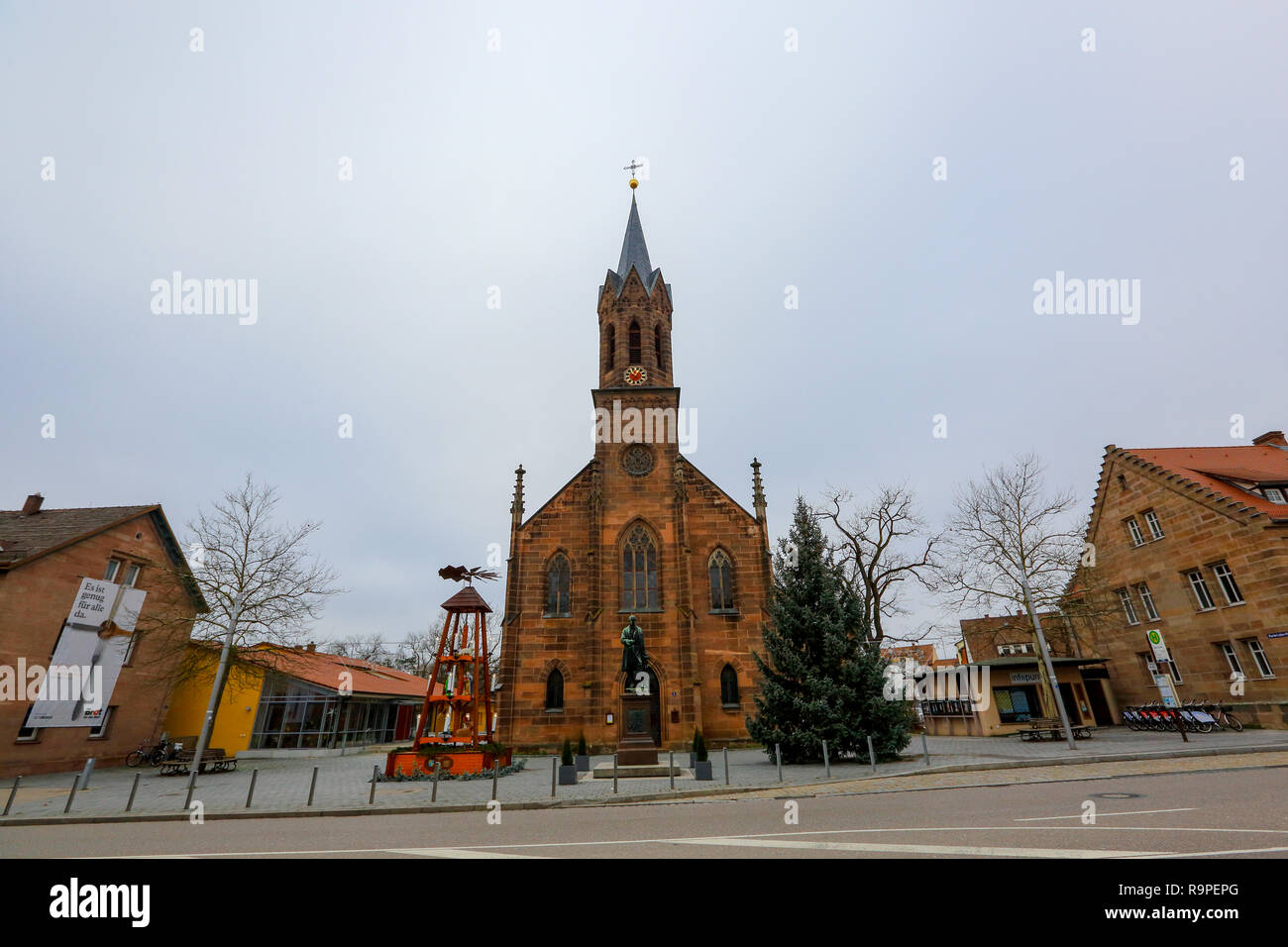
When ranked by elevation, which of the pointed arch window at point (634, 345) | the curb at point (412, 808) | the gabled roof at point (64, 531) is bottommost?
the curb at point (412, 808)

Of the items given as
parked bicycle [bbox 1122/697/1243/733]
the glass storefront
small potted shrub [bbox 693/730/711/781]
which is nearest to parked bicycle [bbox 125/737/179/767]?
the glass storefront

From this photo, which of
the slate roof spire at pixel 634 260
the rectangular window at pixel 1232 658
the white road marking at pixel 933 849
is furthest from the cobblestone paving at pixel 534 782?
the slate roof spire at pixel 634 260

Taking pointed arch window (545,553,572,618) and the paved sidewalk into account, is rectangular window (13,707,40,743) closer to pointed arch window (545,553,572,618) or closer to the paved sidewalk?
the paved sidewalk

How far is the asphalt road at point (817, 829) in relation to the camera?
21.0 feet

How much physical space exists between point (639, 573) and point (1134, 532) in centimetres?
2477

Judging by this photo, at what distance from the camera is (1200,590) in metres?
25.9

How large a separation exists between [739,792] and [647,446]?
756 inches

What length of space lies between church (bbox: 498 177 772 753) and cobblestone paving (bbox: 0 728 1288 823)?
10.4 ft

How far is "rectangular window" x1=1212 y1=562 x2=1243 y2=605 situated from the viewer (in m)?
24.2

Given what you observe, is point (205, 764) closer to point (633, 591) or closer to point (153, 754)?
point (153, 754)

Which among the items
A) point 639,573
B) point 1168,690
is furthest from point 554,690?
point 1168,690

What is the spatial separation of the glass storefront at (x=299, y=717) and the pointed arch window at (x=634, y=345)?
24.1m

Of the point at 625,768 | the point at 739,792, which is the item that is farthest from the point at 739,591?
the point at 739,792

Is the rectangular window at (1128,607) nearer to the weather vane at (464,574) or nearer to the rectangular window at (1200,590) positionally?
the rectangular window at (1200,590)
